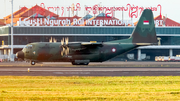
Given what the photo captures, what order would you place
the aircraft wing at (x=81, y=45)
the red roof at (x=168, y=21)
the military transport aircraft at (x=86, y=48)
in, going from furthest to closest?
the red roof at (x=168, y=21) < the aircraft wing at (x=81, y=45) < the military transport aircraft at (x=86, y=48)

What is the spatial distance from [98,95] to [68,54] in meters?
37.5

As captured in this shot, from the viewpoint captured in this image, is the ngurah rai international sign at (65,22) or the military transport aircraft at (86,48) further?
the ngurah rai international sign at (65,22)

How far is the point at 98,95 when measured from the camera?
860 inches

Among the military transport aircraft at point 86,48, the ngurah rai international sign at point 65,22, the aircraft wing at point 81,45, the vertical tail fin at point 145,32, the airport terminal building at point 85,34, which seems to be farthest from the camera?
the ngurah rai international sign at point 65,22

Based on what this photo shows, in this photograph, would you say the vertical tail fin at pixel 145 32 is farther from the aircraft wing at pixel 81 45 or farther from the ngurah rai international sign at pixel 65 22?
the ngurah rai international sign at pixel 65 22

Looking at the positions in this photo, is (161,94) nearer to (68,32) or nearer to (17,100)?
(17,100)

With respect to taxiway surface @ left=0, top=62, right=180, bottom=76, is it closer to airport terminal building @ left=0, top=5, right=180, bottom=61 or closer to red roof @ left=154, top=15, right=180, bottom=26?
airport terminal building @ left=0, top=5, right=180, bottom=61

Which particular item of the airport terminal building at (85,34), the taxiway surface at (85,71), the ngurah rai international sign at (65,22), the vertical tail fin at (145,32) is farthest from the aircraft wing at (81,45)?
the ngurah rai international sign at (65,22)

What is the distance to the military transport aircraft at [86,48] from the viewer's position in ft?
193

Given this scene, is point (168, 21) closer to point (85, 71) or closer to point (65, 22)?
point (65, 22)

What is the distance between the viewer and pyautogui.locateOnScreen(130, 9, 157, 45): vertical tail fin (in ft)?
201

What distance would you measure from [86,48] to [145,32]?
1197 cm

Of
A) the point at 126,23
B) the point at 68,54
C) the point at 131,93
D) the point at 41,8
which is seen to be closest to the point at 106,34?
the point at 126,23

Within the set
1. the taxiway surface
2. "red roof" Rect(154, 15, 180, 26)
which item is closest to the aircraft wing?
the taxiway surface
